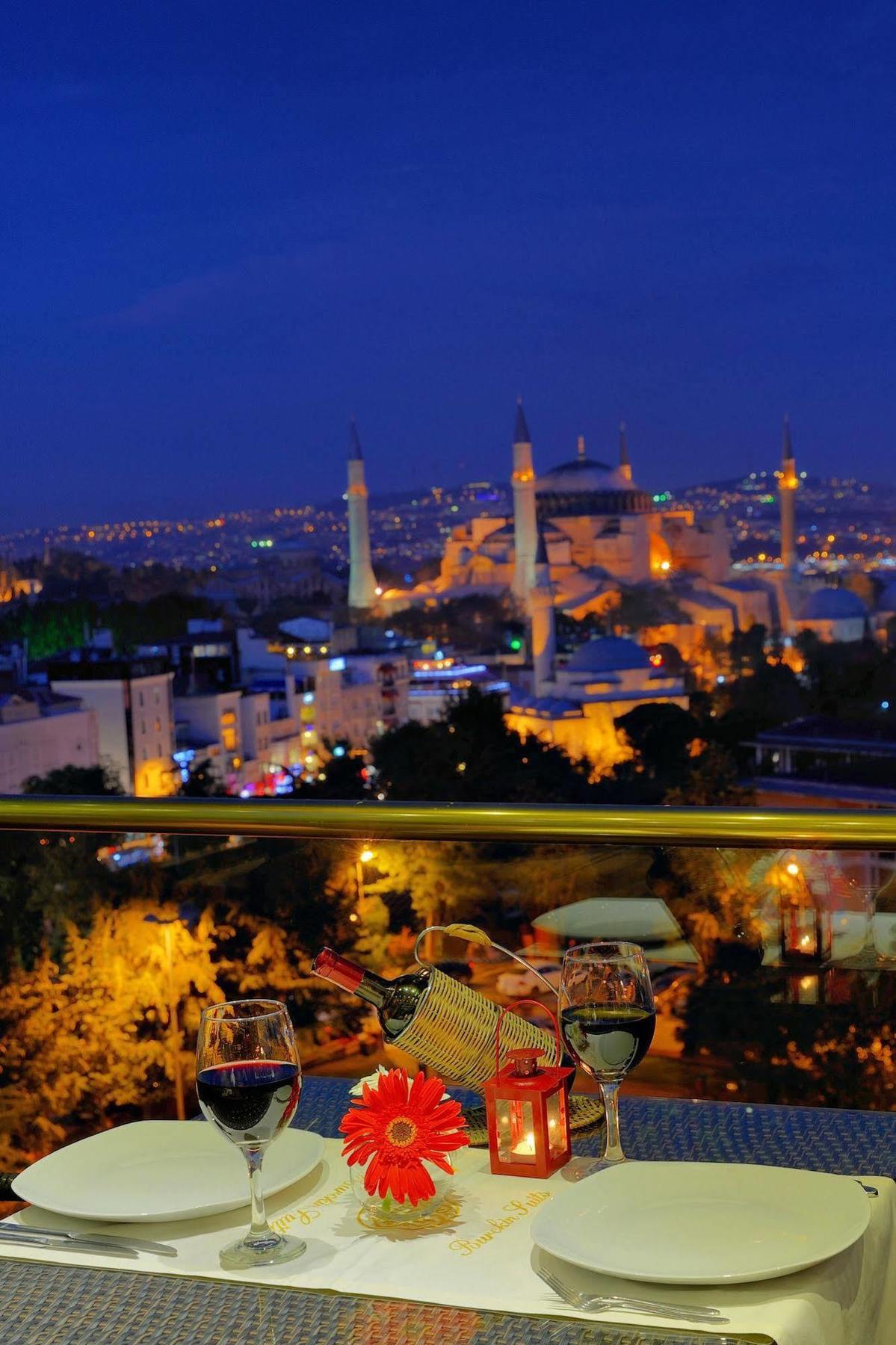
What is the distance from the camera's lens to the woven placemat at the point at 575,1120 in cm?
99

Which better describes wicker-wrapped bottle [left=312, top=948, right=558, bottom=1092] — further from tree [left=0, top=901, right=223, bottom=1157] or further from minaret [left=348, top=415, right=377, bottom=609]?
minaret [left=348, top=415, right=377, bottom=609]

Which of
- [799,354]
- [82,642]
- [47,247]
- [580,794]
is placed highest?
[47,247]

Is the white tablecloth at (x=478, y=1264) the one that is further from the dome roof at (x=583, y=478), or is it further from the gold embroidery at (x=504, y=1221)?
the dome roof at (x=583, y=478)

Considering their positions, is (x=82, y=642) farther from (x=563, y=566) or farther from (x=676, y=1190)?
(x=676, y=1190)

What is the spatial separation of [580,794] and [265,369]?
11.2m

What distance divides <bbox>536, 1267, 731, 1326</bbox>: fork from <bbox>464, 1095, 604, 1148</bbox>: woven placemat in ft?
0.85

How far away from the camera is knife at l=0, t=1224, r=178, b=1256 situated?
806mm

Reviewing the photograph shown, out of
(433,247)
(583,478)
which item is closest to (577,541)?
(583,478)

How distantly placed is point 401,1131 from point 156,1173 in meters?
0.17

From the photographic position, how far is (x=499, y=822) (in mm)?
1568

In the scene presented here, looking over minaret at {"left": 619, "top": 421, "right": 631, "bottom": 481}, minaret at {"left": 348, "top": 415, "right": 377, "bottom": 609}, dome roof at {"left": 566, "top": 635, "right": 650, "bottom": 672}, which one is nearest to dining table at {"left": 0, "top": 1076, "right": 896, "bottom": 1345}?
dome roof at {"left": 566, "top": 635, "right": 650, "bottom": 672}

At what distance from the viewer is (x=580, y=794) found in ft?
74.4

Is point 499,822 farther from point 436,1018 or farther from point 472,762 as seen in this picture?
point 472,762

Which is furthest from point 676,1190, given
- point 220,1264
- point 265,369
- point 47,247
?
point 265,369
